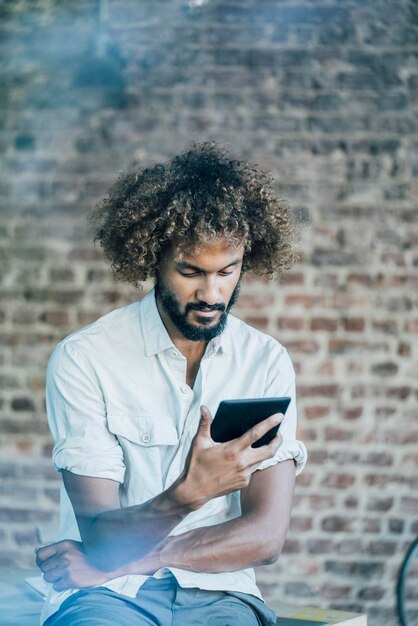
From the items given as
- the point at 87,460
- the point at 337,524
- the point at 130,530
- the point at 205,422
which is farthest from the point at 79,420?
the point at 337,524

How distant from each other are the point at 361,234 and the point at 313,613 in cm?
174

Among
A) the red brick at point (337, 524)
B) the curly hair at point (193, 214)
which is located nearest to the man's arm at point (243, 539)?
the curly hair at point (193, 214)

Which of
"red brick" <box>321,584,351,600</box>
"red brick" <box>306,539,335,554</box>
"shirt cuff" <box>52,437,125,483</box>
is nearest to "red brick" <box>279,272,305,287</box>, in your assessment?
"red brick" <box>306,539,335,554</box>

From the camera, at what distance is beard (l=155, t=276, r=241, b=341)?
246 centimetres

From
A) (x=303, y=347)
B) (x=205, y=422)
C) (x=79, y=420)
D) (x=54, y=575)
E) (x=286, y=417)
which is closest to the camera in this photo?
(x=205, y=422)

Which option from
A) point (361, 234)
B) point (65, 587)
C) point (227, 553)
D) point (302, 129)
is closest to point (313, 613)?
point (227, 553)

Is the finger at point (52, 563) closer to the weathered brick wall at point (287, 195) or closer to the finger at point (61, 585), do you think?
the finger at point (61, 585)

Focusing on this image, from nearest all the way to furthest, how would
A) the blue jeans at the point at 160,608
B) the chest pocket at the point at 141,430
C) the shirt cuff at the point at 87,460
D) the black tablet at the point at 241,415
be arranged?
the black tablet at the point at 241,415 < the blue jeans at the point at 160,608 < the shirt cuff at the point at 87,460 < the chest pocket at the point at 141,430

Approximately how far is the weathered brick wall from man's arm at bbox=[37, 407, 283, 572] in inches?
70.7

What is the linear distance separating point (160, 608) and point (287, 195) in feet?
7.11

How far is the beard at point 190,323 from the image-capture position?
2465mm

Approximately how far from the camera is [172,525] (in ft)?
6.95

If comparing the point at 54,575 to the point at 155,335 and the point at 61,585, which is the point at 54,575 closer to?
the point at 61,585

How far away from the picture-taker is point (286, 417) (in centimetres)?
253
